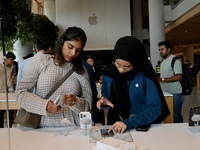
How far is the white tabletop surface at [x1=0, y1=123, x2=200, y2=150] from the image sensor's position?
1.25 m

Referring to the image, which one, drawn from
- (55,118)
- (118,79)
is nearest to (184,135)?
(118,79)

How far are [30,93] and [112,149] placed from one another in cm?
65

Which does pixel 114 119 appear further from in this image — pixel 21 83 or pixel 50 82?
pixel 21 83

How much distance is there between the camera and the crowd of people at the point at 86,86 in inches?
57.9

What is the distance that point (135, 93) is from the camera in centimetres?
154

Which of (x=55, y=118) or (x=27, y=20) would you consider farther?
(x=27, y=20)

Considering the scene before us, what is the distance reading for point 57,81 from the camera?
1562 mm

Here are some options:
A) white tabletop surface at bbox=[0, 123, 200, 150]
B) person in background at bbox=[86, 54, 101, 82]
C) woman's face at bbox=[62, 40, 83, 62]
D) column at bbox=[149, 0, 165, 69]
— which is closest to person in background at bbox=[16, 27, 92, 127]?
woman's face at bbox=[62, 40, 83, 62]

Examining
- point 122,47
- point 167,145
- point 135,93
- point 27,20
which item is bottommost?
point 167,145

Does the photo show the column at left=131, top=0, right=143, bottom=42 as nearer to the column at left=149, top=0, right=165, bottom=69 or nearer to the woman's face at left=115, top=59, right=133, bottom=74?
the column at left=149, top=0, right=165, bottom=69

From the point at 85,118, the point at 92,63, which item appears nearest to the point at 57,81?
the point at 85,118

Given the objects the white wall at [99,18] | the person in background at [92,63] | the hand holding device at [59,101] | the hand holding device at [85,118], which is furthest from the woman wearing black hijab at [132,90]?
the white wall at [99,18]

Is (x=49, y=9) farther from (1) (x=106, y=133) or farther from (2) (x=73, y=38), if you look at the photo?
(1) (x=106, y=133)

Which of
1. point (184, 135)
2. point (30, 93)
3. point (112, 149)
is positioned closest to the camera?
point (112, 149)
